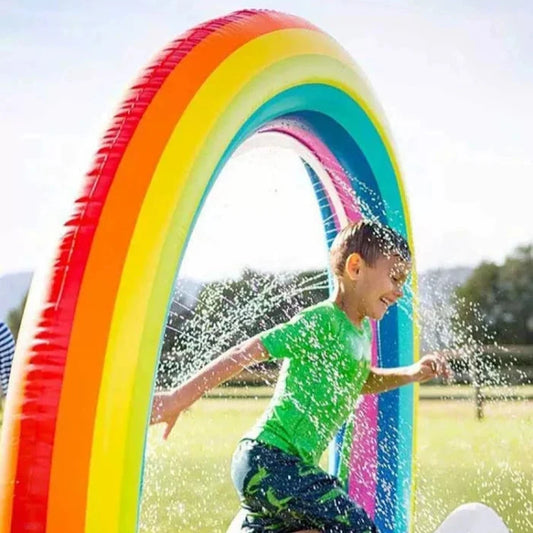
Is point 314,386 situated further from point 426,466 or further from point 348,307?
point 426,466

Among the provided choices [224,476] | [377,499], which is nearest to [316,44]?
[377,499]

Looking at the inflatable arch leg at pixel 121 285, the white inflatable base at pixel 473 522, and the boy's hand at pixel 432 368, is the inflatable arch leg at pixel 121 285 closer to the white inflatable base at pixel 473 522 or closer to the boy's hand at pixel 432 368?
the boy's hand at pixel 432 368

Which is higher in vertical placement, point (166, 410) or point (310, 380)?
point (310, 380)

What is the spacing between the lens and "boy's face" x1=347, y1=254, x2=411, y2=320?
4.27 metres

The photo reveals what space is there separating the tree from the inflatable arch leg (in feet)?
86.2

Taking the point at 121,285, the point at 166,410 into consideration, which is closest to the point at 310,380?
the point at 166,410

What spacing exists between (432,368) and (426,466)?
7.51 meters

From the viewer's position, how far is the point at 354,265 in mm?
4312

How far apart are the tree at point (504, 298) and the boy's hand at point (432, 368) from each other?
25.3m

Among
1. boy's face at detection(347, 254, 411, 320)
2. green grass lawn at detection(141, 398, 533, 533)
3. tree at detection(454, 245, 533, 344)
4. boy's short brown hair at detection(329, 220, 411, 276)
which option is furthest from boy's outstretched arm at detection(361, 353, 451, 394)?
tree at detection(454, 245, 533, 344)

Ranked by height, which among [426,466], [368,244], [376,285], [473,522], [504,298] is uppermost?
[504,298]

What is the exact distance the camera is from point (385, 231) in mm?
4387

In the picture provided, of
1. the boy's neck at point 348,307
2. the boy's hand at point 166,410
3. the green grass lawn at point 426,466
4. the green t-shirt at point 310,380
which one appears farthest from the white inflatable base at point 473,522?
the green grass lawn at point 426,466

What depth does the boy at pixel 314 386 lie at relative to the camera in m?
3.90
